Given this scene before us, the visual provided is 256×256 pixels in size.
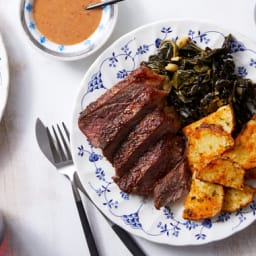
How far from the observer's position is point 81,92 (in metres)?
2.90

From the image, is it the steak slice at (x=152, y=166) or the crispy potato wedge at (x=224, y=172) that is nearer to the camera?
the crispy potato wedge at (x=224, y=172)

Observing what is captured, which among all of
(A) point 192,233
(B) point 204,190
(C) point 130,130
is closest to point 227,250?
(A) point 192,233

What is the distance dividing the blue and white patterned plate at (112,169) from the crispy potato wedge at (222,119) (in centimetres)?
28

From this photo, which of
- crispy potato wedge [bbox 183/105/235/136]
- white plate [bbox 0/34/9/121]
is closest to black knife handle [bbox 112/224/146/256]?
crispy potato wedge [bbox 183/105/235/136]

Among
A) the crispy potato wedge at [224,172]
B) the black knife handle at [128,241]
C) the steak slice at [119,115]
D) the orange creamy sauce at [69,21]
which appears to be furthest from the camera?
the orange creamy sauce at [69,21]

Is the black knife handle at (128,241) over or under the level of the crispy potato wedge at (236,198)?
under

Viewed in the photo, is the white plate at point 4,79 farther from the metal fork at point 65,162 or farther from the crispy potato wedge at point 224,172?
the crispy potato wedge at point 224,172

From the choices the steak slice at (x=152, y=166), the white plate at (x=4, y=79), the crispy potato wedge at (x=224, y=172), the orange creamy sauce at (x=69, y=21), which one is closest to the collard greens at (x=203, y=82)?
the steak slice at (x=152, y=166)

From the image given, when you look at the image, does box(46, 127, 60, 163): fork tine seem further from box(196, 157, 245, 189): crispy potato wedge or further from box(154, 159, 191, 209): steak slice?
box(196, 157, 245, 189): crispy potato wedge

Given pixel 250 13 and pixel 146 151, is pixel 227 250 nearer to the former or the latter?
pixel 146 151

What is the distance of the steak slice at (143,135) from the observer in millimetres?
2674

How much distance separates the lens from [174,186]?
2.71 metres

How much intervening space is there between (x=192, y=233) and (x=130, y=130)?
0.63 metres

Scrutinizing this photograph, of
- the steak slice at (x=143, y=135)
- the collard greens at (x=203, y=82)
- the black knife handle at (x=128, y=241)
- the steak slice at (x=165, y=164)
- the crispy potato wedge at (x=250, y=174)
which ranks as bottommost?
the black knife handle at (x=128, y=241)
